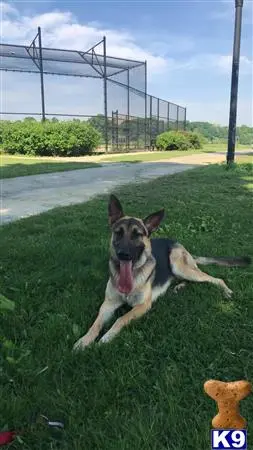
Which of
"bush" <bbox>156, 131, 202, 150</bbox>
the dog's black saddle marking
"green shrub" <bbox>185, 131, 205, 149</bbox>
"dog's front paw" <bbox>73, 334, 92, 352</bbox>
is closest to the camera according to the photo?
"dog's front paw" <bbox>73, 334, 92, 352</bbox>

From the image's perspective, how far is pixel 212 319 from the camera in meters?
3.52

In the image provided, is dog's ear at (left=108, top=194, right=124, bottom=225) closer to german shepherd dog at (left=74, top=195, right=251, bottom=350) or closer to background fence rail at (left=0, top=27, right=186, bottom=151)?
german shepherd dog at (left=74, top=195, right=251, bottom=350)

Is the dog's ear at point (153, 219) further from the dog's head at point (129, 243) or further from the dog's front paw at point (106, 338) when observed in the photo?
the dog's front paw at point (106, 338)

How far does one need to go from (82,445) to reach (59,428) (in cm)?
18

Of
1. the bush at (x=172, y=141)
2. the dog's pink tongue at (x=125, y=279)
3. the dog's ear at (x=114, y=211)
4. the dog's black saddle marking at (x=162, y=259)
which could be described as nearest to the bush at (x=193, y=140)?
the bush at (x=172, y=141)

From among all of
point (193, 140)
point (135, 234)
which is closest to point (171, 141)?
point (193, 140)

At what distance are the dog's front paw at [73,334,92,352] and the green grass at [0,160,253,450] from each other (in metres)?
0.06

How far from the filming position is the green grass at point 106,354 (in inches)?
89.5

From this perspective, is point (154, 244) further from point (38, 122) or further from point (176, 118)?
point (176, 118)

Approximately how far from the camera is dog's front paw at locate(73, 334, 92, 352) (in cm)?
308

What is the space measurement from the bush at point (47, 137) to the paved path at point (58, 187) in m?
7.49

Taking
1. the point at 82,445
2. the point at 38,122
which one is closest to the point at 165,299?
the point at 82,445

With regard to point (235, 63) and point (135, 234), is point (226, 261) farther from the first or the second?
point (235, 63)

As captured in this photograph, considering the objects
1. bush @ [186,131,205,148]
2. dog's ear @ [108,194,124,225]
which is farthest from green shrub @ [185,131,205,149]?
dog's ear @ [108,194,124,225]
